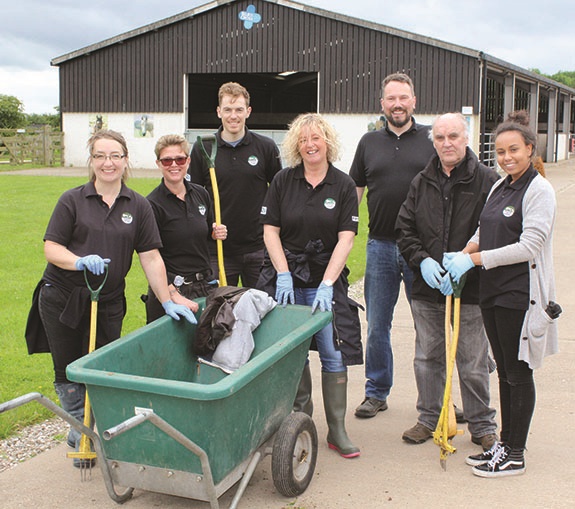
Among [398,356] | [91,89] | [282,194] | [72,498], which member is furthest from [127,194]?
[91,89]

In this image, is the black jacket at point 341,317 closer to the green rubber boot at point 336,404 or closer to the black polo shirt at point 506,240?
the green rubber boot at point 336,404

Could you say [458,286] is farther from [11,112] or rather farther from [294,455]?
[11,112]

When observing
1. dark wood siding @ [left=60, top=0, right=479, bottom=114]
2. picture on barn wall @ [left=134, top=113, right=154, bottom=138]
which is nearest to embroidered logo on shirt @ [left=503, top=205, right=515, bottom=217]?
dark wood siding @ [left=60, top=0, right=479, bottom=114]

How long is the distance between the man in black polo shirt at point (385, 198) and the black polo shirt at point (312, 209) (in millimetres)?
422

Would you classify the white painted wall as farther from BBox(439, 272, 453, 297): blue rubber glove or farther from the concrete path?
BBox(439, 272, 453, 297): blue rubber glove

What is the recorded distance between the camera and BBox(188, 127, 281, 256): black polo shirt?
514 cm

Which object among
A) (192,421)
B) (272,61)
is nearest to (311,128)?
(192,421)

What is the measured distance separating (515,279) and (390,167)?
4.02ft

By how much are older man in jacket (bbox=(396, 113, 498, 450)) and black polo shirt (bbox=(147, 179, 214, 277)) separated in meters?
1.21

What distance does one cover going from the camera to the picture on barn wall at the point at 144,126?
28797mm

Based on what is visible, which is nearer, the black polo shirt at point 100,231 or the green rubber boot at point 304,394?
the black polo shirt at point 100,231

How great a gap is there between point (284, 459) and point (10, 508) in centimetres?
134

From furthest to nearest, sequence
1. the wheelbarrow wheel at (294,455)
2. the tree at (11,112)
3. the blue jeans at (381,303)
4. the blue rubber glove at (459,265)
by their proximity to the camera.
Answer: the tree at (11,112) → the blue jeans at (381,303) → the blue rubber glove at (459,265) → the wheelbarrow wheel at (294,455)

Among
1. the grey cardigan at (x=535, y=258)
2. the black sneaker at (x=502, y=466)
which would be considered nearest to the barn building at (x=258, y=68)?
the grey cardigan at (x=535, y=258)
